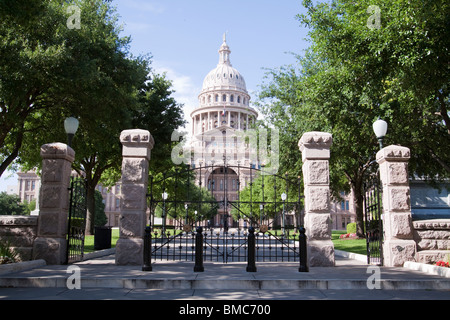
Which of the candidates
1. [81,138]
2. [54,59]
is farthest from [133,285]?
[81,138]

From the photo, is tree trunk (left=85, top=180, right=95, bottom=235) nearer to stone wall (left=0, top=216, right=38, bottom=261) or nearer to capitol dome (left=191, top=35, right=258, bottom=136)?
stone wall (left=0, top=216, right=38, bottom=261)

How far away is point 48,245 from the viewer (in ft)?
31.8

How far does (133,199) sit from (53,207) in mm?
2043

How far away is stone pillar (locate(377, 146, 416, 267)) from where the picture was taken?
32.3ft

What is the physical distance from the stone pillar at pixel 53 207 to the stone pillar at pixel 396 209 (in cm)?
857

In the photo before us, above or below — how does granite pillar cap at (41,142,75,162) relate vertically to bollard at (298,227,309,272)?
above

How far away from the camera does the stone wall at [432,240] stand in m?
9.84

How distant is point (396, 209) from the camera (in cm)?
1011

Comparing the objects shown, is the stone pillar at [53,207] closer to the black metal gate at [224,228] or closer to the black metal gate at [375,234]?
the black metal gate at [224,228]

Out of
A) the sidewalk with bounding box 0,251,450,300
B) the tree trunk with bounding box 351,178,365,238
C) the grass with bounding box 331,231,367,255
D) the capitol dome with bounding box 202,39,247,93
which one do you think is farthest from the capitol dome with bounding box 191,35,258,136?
the sidewalk with bounding box 0,251,450,300

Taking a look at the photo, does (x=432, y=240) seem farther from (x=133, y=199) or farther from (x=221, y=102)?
(x=221, y=102)

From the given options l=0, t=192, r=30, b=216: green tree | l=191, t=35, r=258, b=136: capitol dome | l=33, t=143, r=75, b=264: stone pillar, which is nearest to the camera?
l=33, t=143, r=75, b=264: stone pillar

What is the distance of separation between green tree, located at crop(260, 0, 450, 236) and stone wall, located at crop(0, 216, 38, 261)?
11067 millimetres

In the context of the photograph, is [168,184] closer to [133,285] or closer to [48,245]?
[48,245]
